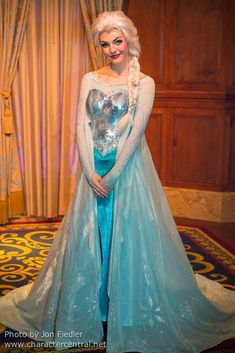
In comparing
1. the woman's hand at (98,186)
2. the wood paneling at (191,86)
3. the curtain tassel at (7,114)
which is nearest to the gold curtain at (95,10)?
the wood paneling at (191,86)

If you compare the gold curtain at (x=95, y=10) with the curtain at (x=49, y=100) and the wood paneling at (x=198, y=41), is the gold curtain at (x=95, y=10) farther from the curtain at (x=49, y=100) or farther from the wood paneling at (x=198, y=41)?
the wood paneling at (x=198, y=41)

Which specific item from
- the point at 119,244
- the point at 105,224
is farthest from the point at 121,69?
the point at 119,244

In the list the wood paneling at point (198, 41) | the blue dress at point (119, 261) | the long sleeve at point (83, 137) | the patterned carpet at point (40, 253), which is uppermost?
the wood paneling at point (198, 41)

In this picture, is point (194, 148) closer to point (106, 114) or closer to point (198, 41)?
point (198, 41)

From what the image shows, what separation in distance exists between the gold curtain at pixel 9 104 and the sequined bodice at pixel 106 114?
2.29 metres

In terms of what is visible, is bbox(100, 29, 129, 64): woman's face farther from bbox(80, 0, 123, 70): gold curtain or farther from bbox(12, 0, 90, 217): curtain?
bbox(12, 0, 90, 217): curtain

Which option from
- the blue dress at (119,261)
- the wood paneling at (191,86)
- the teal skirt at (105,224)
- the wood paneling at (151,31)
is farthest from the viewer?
the wood paneling at (151,31)

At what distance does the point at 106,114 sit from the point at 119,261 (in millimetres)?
801

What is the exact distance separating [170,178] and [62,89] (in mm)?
1448

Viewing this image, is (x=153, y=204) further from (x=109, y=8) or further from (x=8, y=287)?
(x=109, y=8)

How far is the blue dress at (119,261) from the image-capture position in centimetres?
276

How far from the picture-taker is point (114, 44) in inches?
111

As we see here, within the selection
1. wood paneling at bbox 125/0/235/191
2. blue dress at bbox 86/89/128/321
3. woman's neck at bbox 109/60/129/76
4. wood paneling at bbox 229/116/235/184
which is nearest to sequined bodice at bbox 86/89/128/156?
blue dress at bbox 86/89/128/321

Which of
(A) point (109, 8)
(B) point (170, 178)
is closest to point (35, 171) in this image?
(B) point (170, 178)
